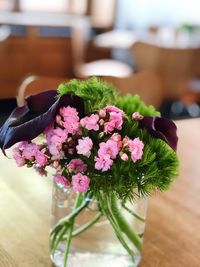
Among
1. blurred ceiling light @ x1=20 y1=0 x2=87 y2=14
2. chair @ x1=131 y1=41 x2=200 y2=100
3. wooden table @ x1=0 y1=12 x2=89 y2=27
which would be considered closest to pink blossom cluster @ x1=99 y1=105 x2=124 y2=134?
chair @ x1=131 y1=41 x2=200 y2=100

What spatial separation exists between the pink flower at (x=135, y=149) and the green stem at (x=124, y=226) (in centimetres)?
12

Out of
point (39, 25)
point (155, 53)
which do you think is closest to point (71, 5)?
point (39, 25)

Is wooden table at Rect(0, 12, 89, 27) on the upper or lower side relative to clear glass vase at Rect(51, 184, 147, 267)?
lower

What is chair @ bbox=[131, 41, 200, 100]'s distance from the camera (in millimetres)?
3113

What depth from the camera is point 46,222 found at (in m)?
0.81

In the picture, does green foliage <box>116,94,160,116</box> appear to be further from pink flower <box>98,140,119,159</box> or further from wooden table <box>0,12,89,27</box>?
wooden table <box>0,12,89,27</box>

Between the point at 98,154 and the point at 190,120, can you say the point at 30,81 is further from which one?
the point at 98,154

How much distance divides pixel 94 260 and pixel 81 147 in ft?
0.76

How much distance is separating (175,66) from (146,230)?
2.46 meters

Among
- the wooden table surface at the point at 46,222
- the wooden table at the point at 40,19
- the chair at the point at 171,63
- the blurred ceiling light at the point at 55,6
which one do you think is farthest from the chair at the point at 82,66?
the wooden table surface at the point at 46,222

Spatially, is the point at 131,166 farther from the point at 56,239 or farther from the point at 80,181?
the point at 56,239

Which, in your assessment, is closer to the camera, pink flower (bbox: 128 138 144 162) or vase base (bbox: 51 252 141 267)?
pink flower (bbox: 128 138 144 162)

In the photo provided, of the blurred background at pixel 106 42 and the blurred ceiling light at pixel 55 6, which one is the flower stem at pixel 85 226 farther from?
the blurred ceiling light at pixel 55 6

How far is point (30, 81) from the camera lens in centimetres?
138
